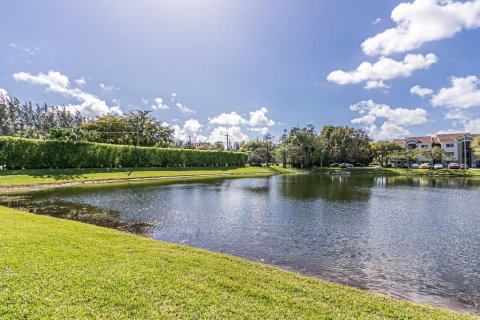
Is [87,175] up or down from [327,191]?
up

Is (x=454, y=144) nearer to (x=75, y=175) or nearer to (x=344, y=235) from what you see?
(x=344, y=235)

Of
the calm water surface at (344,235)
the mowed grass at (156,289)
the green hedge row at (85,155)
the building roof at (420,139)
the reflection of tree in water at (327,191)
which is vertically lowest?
the calm water surface at (344,235)

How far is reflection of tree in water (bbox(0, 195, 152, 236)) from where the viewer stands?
44.6 ft

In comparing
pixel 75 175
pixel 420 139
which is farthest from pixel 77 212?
pixel 420 139

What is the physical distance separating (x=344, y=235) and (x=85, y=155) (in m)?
42.5

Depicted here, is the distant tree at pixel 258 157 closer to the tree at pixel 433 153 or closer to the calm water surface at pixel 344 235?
the tree at pixel 433 153

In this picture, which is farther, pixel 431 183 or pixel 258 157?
pixel 258 157

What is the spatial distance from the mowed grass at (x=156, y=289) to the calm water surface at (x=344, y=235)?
2065mm

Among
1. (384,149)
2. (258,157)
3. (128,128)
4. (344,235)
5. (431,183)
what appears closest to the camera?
(344,235)

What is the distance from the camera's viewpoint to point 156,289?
5617mm

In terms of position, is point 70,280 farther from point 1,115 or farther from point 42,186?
point 1,115

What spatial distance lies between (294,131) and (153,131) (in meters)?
37.3

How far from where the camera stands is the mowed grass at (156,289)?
4.84 m

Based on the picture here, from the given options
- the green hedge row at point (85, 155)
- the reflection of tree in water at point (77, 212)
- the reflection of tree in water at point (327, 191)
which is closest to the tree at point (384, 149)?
the green hedge row at point (85, 155)
